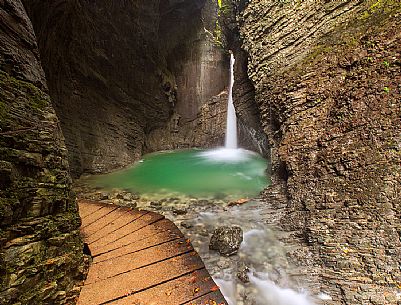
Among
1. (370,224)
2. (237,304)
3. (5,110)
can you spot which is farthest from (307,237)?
(5,110)

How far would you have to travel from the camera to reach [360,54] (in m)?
4.65

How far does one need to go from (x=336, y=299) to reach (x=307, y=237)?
1.13 m

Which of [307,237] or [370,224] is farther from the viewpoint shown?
[307,237]

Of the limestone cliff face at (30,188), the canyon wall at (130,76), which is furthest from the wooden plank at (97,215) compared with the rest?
the canyon wall at (130,76)

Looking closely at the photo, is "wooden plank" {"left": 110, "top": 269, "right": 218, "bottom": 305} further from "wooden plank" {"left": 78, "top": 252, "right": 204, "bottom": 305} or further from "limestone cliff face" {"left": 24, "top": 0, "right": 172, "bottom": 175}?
"limestone cliff face" {"left": 24, "top": 0, "right": 172, "bottom": 175}

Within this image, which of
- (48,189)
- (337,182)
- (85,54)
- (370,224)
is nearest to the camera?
(48,189)

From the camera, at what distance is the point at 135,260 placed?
2498mm

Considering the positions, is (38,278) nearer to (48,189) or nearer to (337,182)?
(48,189)

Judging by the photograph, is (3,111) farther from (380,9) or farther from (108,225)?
(380,9)

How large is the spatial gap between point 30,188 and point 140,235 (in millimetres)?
1675

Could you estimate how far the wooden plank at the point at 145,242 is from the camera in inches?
103

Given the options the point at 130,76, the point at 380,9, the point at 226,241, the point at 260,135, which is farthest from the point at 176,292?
the point at 130,76

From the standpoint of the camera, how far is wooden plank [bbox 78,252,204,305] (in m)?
2.01

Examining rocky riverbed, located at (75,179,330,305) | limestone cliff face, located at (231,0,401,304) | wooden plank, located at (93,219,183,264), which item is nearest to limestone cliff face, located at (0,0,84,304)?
wooden plank, located at (93,219,183,264)
